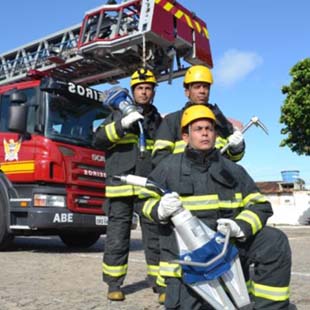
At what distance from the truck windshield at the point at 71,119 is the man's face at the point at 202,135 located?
4.29m

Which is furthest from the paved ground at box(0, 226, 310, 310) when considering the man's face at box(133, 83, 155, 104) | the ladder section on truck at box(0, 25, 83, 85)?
the ladder section on truck at box(0, 25, 83, 85)

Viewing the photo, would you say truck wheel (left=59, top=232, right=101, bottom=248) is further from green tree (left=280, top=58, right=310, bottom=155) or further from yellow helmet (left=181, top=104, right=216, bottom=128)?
green tree (left=280, top=58, right=310, bottom=155)

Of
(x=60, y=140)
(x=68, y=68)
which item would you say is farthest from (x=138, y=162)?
(x=68, y=68)

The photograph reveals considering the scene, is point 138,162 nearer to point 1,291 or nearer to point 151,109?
point 151,109

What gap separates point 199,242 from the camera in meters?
2.62

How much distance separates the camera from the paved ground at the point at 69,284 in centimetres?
377

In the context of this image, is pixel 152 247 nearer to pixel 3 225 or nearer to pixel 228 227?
pixel 228 227

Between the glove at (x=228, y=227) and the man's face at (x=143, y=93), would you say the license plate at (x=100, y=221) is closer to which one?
the man's face at (x=143, y=93)

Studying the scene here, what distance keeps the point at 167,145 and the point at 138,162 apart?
50 cm

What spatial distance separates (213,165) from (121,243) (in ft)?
4.57

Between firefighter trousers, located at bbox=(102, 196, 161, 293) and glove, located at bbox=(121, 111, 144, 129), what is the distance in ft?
2.00

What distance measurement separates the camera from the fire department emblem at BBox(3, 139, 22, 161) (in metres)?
7.14

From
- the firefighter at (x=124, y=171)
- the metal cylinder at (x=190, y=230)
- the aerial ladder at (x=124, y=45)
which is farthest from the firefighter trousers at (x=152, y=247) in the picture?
the aerial ladder at (x=124, y=45)

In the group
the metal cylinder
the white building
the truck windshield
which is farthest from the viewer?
the white building
